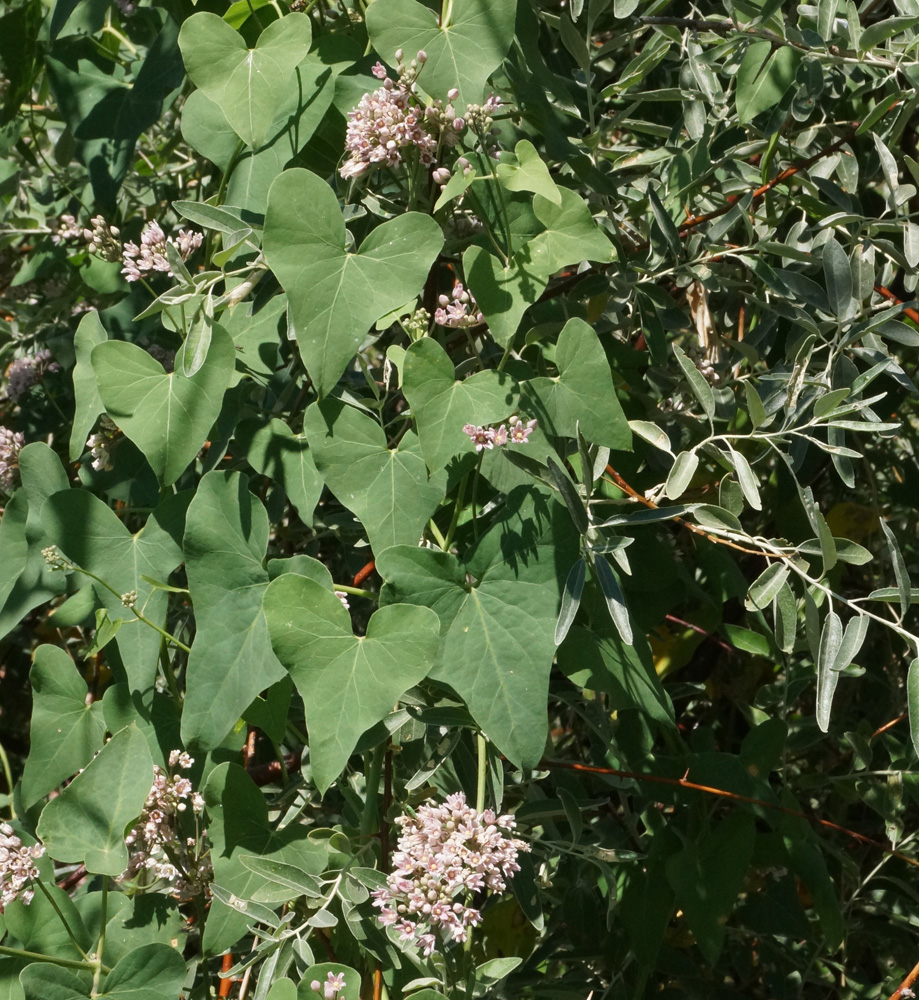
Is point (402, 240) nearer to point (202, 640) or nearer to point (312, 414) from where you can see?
point (312, 414)

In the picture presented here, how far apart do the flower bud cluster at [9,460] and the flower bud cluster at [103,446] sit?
0.20 m

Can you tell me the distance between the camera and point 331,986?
93 centimetres

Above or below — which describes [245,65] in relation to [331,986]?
above

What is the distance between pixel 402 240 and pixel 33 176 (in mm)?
1190

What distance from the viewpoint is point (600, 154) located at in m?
1.40

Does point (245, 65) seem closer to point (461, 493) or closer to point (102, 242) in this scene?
point (102, 242)

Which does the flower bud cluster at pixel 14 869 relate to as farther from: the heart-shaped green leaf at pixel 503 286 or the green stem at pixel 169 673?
the heart-shaped green leaf at pixel 503 286

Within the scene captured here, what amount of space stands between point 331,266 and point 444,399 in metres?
0.19

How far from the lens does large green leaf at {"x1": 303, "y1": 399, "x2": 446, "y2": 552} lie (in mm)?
1037

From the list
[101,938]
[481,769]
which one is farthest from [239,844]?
[481,769]

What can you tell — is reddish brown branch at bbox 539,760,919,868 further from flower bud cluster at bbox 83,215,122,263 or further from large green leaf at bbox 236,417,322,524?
flower bud cluster at bbox 83,215,122,263

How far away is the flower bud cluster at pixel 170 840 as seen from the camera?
1166mm

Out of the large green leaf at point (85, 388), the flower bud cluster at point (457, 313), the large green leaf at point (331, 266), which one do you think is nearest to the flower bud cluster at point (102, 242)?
the large green leaf at point (85, 388)

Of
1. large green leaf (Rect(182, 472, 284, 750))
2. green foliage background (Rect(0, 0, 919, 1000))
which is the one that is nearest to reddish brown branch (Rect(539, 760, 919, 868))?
green foliage background (Rect(0, 0, 919, 1000))
